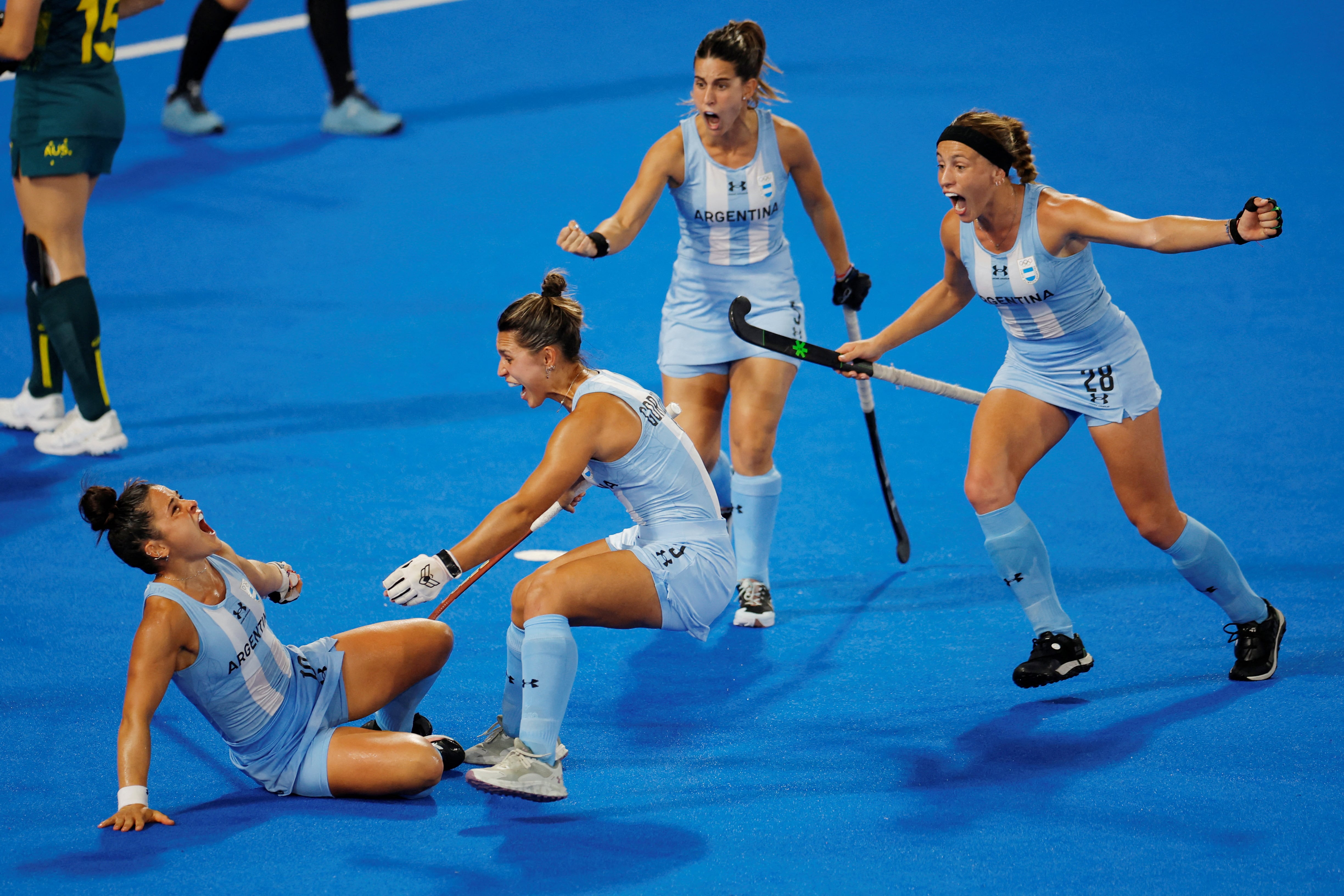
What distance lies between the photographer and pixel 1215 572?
413 centimetres

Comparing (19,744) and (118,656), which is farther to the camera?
(118,656)

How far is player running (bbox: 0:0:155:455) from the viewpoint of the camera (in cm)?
584

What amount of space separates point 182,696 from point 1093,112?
7.27 metres

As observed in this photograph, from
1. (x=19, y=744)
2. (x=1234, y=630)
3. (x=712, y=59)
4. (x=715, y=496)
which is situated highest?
(x=712, y=59)

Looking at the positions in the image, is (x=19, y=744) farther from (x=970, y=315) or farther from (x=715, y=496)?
(x=970, y=315)

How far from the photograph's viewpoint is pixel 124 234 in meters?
8.76

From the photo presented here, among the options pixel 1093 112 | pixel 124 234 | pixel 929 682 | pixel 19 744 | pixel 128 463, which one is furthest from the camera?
pixel 1093 112

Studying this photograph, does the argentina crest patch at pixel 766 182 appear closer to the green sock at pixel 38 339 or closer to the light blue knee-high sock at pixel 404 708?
the light blue knee-high sock at pixel 404 708

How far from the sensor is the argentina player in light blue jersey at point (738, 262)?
4836mm

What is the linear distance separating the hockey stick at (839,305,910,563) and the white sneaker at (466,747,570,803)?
207 cm

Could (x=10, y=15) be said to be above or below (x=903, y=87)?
below

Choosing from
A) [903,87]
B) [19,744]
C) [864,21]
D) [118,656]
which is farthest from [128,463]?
[864,21]

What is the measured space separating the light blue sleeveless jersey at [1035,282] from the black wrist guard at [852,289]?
43.7 inches

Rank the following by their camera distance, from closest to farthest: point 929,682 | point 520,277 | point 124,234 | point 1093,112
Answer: point 929,682
point 520,277
point 124,234
point 1093,112
